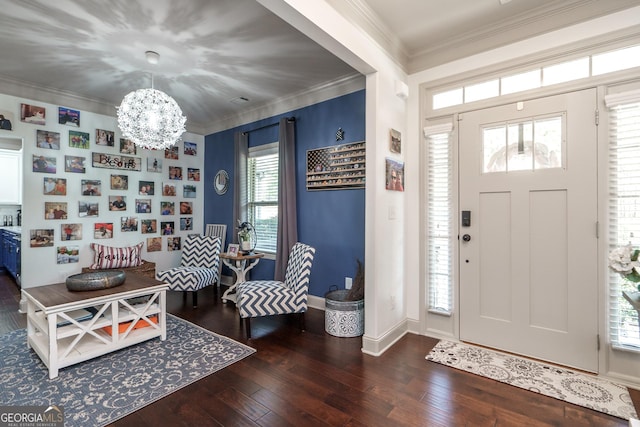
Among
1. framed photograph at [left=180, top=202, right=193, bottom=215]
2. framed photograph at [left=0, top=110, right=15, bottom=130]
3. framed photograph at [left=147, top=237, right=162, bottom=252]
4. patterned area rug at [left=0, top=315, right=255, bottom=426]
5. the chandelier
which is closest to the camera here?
patterned area rug at [left=0, top=315, right=255, bottom=426]

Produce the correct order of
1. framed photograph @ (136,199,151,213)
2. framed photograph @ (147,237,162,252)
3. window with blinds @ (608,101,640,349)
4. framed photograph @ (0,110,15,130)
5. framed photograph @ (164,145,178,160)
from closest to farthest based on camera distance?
window with blinds @ (608,101,640,349) → framed photograph @ (0,110,15,130) → framed photograph @ (136,199,151,213) → framed photograph @ (147,237,162,252) → framed photograph @ (164,145,178,160)

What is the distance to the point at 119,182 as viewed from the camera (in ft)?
14.8

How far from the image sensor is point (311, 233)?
4027 millimetres

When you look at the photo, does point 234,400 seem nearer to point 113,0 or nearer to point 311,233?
point 311,233

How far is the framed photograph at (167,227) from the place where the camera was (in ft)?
16.5

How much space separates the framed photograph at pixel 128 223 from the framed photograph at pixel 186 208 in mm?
738

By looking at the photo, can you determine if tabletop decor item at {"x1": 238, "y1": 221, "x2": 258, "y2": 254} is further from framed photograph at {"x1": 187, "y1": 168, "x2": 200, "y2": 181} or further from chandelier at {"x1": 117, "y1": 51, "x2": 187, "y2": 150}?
chandelier at {"x1": 117, "y1": 51, "x2": 187, "y2": 150}

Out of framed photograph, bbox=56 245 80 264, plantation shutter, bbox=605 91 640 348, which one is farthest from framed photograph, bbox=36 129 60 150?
plantation shutter, bbox=605 91 640 348

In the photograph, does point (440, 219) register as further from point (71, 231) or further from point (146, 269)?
point (71, 231)

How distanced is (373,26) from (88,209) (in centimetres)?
428

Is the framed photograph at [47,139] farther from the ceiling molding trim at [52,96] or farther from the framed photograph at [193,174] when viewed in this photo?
the framed photograph at [193,174]

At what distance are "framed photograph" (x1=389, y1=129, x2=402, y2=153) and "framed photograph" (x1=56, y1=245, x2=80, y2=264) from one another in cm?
427

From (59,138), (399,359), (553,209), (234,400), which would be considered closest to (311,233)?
(399,359)

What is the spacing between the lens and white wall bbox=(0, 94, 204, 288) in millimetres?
3717
